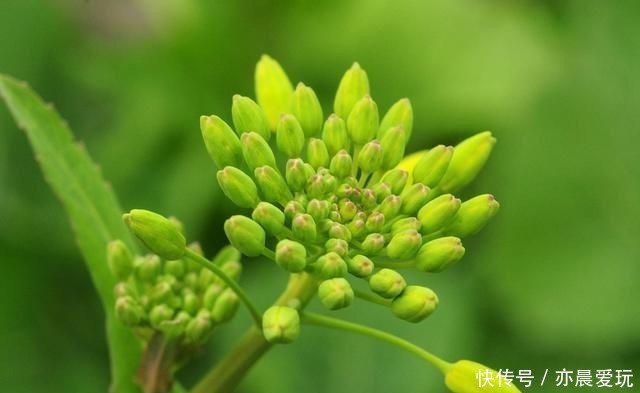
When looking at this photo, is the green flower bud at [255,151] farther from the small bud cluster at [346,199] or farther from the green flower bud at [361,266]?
the green flower bud at [361,266]

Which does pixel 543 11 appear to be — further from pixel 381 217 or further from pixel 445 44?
pixel 381 217

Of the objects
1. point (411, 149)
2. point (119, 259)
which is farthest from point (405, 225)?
point (411, 149)

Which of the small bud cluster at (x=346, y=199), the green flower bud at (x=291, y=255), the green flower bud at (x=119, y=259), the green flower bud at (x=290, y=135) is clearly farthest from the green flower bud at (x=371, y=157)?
the green flower bud at (x=119, y=259)

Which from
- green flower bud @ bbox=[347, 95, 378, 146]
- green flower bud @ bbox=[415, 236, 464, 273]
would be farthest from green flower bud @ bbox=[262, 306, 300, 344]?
green flower bud @ bbox=[347, 95, 378, 146]

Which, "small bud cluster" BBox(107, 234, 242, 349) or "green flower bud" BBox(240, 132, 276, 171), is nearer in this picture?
"green flower bud" BBox(240, 132, 276, 171)

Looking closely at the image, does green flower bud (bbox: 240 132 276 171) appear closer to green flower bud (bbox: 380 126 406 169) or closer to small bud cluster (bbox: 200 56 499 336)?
small bud cluster (bbox: 200 56 499 336)

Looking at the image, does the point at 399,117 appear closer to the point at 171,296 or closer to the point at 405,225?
the point at 405,225

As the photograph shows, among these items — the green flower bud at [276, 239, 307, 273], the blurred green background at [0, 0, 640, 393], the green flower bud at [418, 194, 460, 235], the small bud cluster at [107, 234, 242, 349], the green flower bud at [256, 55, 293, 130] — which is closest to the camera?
the green flower bud at [276, 239, 307, 273]
